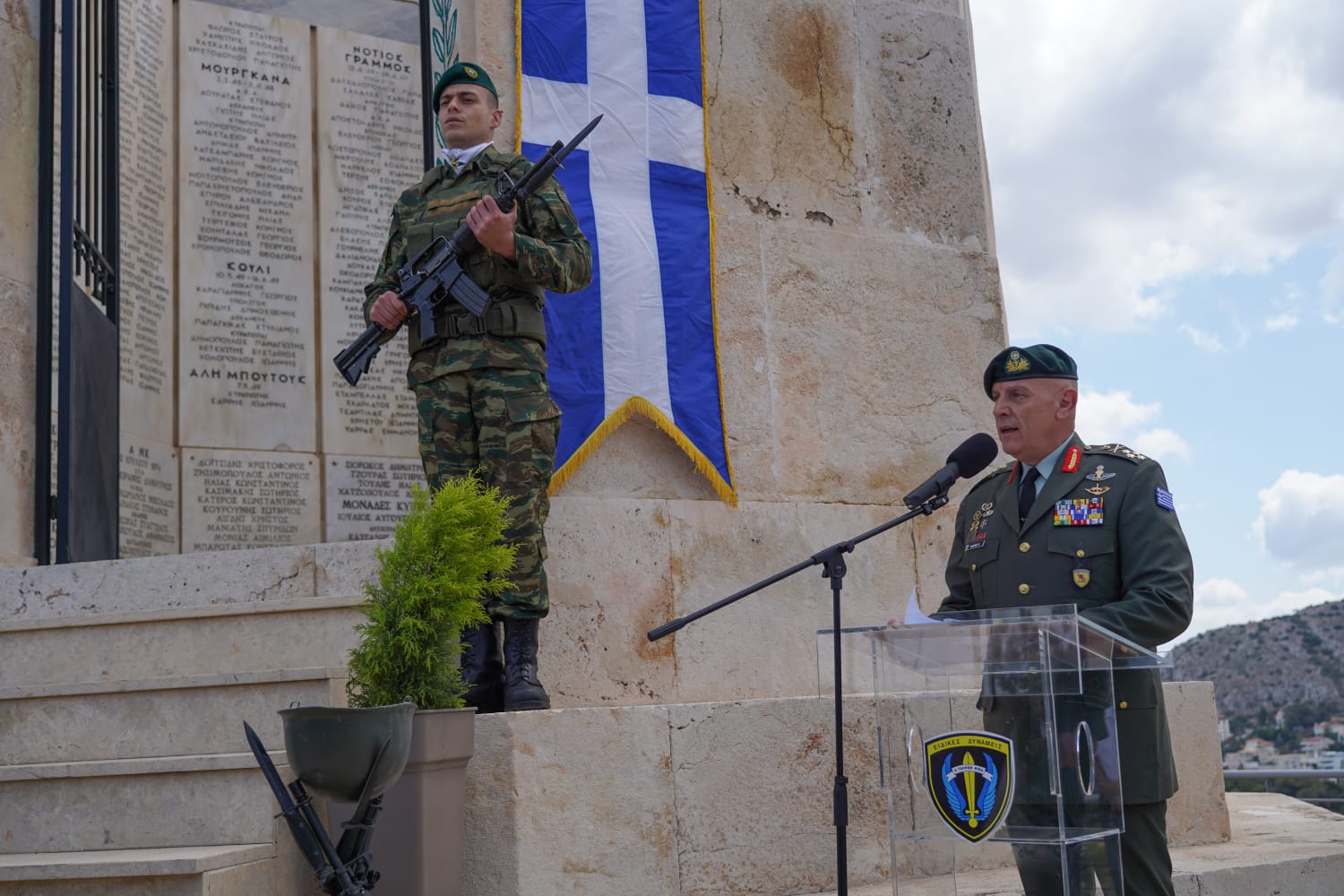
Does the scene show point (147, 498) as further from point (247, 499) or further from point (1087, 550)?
point (1087, 550)

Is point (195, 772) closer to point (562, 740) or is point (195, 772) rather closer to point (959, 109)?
point (562, 740)

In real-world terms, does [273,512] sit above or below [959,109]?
below

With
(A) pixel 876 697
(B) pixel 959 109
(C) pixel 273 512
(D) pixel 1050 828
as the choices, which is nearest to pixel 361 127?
(C) pixel 273 512

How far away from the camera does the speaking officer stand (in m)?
2.74

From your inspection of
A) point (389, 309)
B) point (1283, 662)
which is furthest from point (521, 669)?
point (1283, 662)

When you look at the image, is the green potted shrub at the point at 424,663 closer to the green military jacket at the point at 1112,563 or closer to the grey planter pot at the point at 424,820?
the grey planter pot at the point at 424,820

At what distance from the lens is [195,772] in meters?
3.30

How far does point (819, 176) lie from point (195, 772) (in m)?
3.92

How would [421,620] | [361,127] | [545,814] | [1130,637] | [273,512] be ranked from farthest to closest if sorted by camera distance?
[361,127] → [273,512] → [545,814] → [421,620] → [1130,637]

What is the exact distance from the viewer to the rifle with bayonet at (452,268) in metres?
4.09

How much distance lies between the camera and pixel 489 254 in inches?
164

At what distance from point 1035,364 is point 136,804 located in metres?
2.44

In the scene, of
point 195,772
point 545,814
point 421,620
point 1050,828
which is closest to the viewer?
point 1050,828

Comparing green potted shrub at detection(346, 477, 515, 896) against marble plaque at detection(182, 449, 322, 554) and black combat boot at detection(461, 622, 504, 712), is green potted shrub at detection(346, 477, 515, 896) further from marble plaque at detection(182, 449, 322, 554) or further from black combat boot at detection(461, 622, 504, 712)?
marble plaque at detection(182, 449, 322, 554)
